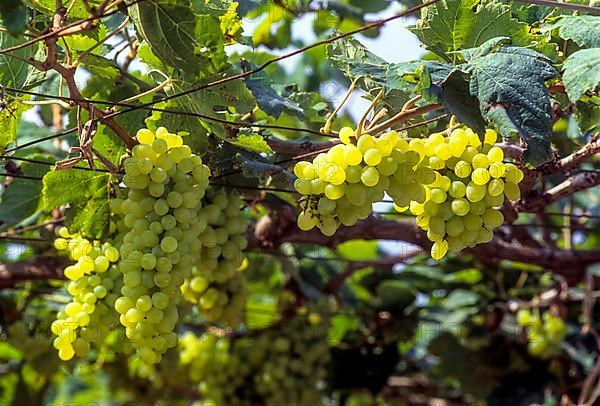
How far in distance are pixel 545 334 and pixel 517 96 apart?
4.10ft

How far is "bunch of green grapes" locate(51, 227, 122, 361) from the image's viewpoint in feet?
3.47

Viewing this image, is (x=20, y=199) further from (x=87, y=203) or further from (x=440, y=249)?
(x=440, y=249)

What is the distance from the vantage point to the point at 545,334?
203 centimetres

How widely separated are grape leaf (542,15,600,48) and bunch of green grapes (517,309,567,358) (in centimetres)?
116

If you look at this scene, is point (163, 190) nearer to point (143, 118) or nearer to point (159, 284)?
point (159, 284)

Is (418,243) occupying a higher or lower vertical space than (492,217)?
higher

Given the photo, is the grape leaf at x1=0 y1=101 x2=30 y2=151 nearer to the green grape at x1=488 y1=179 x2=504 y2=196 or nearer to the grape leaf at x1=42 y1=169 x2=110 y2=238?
the grape leaf at x1=42 y1=169 x2=110 y2=238

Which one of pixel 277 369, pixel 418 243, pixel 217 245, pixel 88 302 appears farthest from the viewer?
pixel 277 369

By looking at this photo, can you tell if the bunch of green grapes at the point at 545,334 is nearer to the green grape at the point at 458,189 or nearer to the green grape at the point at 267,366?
the green grape at the point at 267,366

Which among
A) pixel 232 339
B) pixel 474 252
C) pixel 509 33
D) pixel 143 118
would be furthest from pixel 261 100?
pixel 232 339

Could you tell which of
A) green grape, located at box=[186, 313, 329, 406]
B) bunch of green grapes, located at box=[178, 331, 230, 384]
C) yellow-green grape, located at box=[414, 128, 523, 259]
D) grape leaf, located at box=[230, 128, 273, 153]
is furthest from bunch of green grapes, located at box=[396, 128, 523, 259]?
bunch of green grapes, located at box=[178, 331, 230, 384]

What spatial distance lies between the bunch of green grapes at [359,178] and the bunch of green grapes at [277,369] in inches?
44.0

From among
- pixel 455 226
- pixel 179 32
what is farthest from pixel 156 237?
pixel 455 226

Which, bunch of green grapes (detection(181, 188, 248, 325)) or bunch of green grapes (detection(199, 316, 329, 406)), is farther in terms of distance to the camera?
bunch of green grapes (detection(199, 316, 329, 406))
